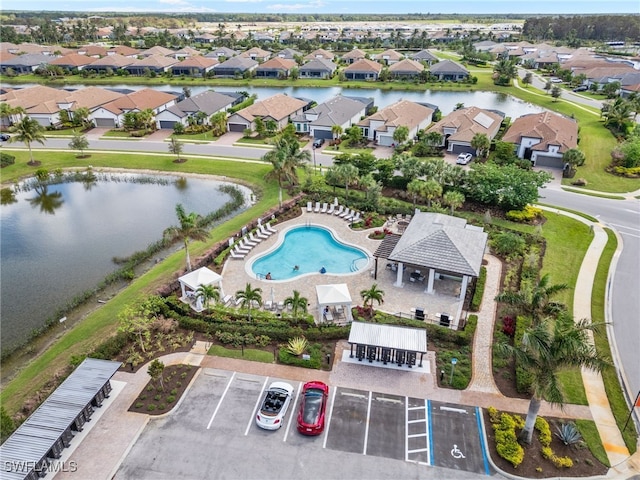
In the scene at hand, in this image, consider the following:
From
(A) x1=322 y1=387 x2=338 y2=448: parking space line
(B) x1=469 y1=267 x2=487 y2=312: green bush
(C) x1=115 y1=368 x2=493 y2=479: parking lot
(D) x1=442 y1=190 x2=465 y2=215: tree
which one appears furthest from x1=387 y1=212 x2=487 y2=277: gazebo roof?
(A) x1=322 y1=387 x2=338 y2=448: parking space line

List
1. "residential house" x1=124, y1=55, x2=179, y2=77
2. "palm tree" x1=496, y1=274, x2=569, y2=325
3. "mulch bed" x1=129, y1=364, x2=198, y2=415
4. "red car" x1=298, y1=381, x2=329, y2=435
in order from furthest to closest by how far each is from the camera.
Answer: "residential house" x1=124, y1=55, x2=179, y2=77 → "palm tree" x1=496, y1=274, x2=569, y2=325 → "mulch bed" x1=129, y1=364, x2=198, y2=415 → "red car" x1=298, y1=381, x2=329, y2=435

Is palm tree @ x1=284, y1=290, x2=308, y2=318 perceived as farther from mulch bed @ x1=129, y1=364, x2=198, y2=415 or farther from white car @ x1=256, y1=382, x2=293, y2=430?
mulch bed @ x1=129, y1=364, x2=198, y2=415

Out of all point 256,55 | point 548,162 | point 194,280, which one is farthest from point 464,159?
point 256,55

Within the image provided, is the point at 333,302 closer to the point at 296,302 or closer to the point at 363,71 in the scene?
the point at 296,302

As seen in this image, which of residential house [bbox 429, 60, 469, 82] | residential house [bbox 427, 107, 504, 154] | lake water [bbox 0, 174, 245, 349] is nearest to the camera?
lake water [bbox 0, 174, 245, 349]

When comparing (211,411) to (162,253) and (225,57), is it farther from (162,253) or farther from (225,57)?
(225,57)

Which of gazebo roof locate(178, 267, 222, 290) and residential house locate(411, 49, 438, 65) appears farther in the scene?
residential house locate(411, 49, 438, 65)

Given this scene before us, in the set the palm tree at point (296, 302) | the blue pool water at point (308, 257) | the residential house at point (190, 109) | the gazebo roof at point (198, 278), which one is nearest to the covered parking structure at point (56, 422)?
the gazebo roof at point (198, 278)
